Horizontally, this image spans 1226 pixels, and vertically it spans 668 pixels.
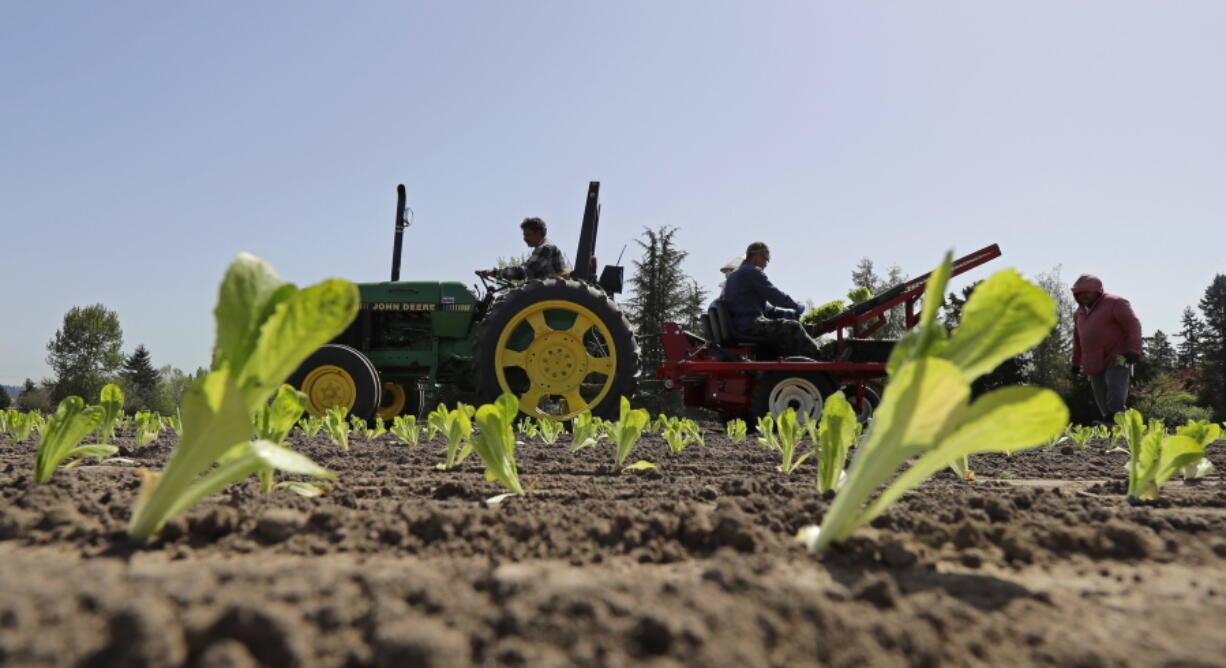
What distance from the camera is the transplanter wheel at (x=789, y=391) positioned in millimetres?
5902

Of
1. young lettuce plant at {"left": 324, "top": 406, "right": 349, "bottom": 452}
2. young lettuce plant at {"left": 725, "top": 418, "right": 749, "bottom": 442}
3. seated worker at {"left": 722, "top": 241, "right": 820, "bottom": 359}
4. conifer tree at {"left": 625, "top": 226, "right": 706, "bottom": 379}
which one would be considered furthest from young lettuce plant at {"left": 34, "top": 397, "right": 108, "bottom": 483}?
conifer tree at {"left": 625, "top": 226, "right": 706, "bottom": 379}

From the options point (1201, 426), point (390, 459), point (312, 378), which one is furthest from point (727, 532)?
point (312, 378)

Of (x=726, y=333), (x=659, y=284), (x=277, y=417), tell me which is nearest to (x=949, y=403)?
(x=277, y=417)

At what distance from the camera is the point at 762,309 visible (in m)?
6.40

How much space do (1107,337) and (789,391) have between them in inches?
101

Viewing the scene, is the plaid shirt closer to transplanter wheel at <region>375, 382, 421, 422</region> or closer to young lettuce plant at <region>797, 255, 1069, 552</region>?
transplanter wheel at <region>375, 382, 421, 422</region>

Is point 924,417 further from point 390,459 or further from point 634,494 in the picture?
point 390,459

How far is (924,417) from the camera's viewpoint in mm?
933

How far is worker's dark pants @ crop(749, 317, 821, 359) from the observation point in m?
6.17

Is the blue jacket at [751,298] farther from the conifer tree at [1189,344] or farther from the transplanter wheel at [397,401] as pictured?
the conifer tree at [1189,344]

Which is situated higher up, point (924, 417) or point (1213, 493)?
point (924, 417)

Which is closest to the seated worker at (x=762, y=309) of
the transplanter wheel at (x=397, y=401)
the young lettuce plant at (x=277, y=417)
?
the transplanter wheel at (x=397, y=401)

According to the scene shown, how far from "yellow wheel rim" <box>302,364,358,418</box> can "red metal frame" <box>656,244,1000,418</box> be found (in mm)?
2472

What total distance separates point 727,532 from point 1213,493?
1619 millimetres
